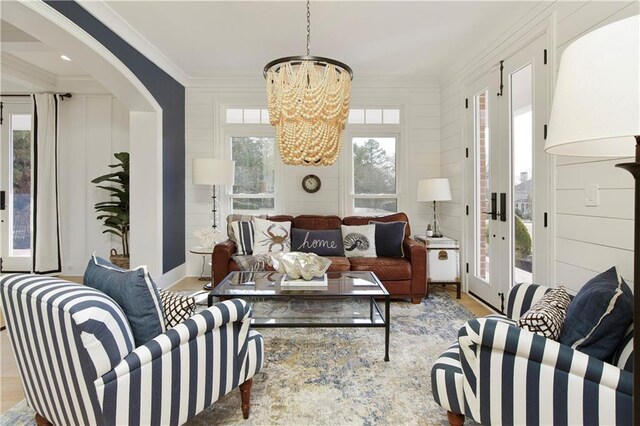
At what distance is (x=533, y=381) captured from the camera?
1345mm

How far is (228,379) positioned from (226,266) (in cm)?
219

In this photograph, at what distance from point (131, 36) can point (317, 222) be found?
2.83 metres

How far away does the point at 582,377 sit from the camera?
1.26 m

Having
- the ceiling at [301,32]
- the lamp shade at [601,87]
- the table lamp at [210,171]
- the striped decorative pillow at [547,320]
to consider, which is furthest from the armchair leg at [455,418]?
the table lamp at [210,171]

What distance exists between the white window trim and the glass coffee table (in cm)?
191

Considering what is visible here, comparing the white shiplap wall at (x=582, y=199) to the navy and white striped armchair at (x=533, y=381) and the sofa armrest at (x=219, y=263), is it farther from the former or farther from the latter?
the sofa armrest at (x=219, y=263)

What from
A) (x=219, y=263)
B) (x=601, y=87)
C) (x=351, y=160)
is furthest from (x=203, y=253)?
(x=601, y=87)

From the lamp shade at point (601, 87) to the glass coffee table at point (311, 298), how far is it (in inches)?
69.8

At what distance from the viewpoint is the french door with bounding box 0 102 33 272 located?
500 centimetres

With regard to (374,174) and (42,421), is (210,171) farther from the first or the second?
(42,421)

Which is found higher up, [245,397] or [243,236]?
[243,236]

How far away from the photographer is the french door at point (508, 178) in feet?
9.43

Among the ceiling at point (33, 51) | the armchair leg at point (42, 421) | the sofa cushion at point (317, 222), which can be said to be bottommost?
the armchair leg at point (42, 421)

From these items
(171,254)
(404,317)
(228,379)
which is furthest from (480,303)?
(171,254)
